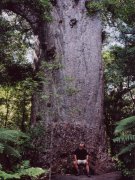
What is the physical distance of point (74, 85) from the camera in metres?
12.4

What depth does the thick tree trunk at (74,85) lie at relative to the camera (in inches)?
464

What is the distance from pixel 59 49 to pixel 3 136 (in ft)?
16.8

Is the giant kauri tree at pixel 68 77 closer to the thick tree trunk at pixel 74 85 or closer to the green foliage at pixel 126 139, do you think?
the thick tree trunk at pixel 74 85

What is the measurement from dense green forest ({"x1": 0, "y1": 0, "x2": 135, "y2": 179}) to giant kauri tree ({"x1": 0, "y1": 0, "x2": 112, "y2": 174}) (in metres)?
0.31

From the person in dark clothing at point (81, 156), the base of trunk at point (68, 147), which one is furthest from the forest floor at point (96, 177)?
the base of trunk at point (68, 147)

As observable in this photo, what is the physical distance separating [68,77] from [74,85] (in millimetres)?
1238

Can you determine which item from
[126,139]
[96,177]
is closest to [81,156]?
[96,177]

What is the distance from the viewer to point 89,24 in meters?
13.9

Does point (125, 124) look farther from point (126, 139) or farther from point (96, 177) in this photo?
point (96, 177)

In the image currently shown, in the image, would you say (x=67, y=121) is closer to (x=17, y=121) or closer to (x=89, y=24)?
(x=89, y=24)

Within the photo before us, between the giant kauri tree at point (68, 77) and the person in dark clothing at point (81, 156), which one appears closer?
the person in dark clothing at point (81, 156)

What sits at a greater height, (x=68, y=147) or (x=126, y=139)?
(x=68, y=147)

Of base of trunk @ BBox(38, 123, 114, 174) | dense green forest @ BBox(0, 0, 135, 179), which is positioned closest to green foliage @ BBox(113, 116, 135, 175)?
dense green forest @ BBox(0, 0, 135, 179)

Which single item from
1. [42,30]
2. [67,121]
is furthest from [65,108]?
[42,30]
